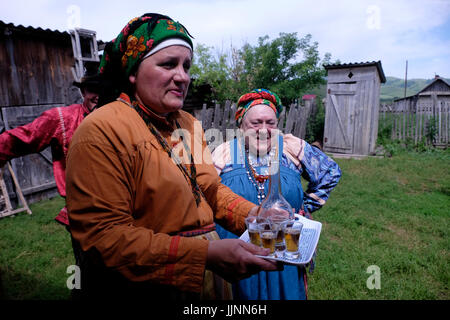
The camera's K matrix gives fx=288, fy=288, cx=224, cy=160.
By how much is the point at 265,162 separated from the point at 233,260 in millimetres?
1707

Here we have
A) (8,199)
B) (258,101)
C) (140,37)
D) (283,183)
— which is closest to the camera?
(140,37)

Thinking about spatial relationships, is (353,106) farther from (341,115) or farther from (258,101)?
(258,101)

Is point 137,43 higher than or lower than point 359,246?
higher

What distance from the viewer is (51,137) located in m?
2.84

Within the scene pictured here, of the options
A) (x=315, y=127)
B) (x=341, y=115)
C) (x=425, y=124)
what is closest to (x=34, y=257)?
(x=341, y=115)

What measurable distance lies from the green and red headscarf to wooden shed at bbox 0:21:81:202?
695cm

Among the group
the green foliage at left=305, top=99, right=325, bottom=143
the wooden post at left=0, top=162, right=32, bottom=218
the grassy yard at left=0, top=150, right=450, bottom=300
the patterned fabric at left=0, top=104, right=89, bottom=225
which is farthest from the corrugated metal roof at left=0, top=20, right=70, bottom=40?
the green foliage at left=305, top=99, right=325, bottom=143

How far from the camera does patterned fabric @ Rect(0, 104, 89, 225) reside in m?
2.46

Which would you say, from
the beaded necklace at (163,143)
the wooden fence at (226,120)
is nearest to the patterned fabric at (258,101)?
the beaded necklace at (163,143)

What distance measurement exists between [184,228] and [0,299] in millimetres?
Result: 1383

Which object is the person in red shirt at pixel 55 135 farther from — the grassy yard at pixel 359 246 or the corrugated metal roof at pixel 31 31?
the corrugated metal roof at pixel 31 31
